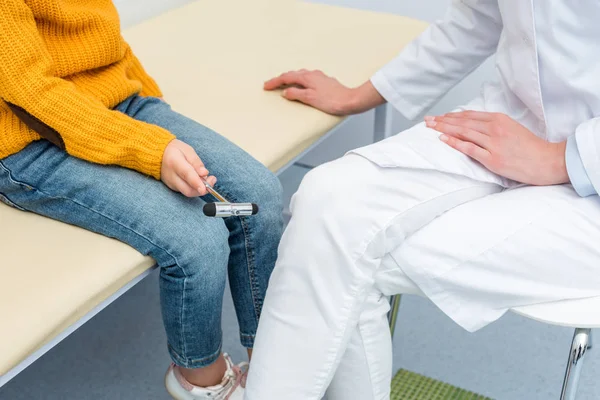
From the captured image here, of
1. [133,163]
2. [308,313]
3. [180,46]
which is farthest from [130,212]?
[180,46]

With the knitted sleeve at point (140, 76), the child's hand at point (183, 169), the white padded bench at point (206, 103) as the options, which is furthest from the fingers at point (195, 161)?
the knitted sleeve at point (140, 76)

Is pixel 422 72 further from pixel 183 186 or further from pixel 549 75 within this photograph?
pixel 183 186

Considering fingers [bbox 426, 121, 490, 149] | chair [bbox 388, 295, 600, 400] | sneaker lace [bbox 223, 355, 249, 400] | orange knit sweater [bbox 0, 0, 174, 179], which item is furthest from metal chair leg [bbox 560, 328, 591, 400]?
orange knit sweater [bbox 0, 0, 174, 179]

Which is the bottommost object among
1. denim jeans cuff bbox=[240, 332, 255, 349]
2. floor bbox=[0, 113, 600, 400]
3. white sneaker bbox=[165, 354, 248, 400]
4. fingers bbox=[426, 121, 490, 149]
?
floor bbox=[0, 113, 600, 400]

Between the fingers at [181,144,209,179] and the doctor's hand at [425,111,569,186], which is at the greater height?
the doctor's hand at [425,111,569,186]

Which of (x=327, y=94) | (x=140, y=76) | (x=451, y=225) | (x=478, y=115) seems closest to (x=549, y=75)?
(x=478, y=115)

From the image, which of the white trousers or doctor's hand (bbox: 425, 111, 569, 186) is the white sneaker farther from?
doctor's hand (bbox: 425, 111, 569, 186)

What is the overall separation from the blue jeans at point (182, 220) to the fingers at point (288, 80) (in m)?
0.30

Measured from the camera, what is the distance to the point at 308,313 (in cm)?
108

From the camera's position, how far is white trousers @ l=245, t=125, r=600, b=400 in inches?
41.3

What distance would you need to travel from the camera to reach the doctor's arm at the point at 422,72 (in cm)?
143

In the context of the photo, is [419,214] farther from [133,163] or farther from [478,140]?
[133,163]

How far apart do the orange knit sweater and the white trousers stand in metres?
0.30

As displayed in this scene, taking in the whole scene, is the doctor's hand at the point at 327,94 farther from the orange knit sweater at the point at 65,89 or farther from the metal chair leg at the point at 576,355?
the metal chair leg at the point at 576,355
